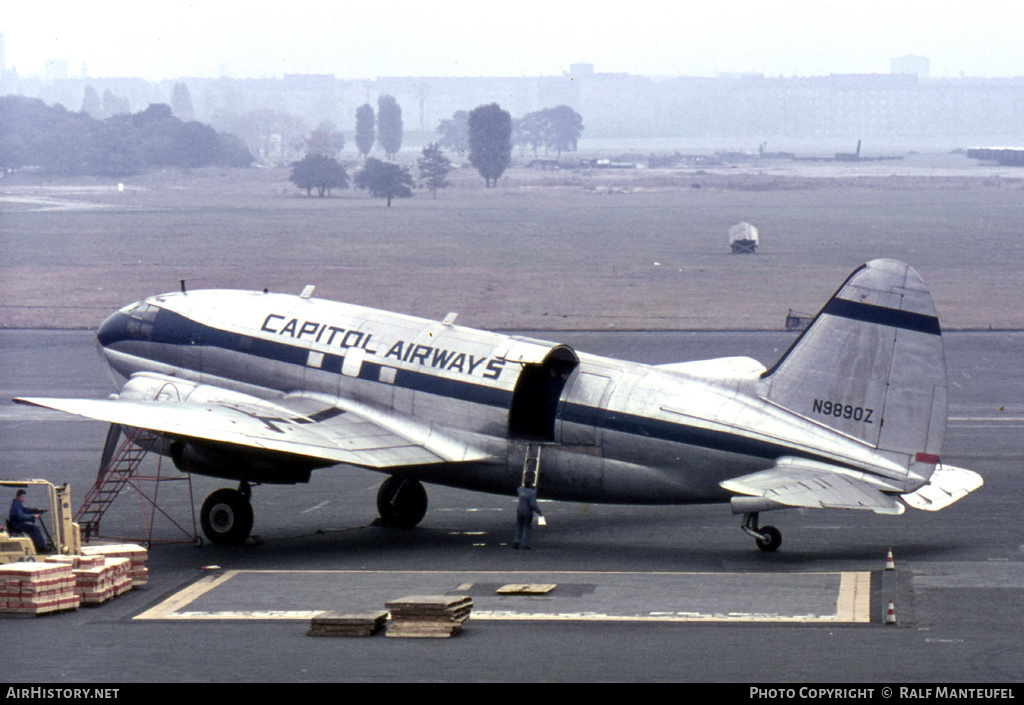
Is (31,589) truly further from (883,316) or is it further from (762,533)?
(883,316)

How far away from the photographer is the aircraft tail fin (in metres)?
28.6

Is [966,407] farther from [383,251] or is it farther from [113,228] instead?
[113,228]

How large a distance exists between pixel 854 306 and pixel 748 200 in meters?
172

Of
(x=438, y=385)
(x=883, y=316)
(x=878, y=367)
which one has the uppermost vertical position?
(x=883, y=316)

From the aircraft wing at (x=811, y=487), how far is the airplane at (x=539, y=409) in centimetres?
4

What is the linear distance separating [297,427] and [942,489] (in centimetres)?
1518

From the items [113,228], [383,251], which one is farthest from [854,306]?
[113,228]

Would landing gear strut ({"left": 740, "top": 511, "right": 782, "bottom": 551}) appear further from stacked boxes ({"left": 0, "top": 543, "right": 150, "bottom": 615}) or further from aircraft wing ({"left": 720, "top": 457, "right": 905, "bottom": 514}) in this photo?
stacked boxes ({"left": 0, "top": 543, "right": 150, "bottom": 615})

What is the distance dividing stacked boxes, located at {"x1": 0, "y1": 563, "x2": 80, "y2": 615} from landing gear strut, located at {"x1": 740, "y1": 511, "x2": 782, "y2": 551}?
1474 cm

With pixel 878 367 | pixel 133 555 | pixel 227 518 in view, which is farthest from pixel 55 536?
pixel 878 367

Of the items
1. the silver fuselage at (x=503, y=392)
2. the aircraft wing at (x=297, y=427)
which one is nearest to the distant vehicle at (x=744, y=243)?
the silver fuselage at (x=503, y=392)

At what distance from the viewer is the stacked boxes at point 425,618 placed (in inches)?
910

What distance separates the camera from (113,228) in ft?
487

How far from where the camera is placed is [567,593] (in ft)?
87.0
